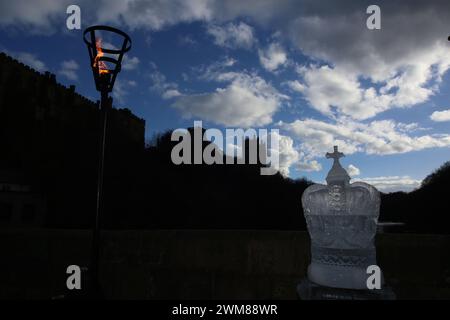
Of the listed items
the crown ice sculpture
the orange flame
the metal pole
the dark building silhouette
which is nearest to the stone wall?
the crown ice sculpture

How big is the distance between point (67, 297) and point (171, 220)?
105ft

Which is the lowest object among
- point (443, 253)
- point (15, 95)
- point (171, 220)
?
point (171, 220)

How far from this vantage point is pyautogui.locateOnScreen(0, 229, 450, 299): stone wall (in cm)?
334

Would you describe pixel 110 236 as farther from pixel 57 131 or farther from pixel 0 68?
pixel 0 68

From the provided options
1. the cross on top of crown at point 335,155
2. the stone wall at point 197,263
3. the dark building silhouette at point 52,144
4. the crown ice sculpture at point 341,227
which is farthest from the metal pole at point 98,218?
the dark building silhouette at point 52,144

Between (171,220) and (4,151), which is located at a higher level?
(4,151)

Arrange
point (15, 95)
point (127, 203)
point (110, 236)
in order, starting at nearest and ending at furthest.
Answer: point (110, 236) → point (127, 203) → point (15, 95)

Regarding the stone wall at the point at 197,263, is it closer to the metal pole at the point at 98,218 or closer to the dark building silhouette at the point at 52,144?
the metal pole at the point at 98,218

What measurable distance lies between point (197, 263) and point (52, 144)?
3443 cm

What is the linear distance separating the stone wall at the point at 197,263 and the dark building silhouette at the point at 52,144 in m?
26.2

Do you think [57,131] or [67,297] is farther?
[57,131]
